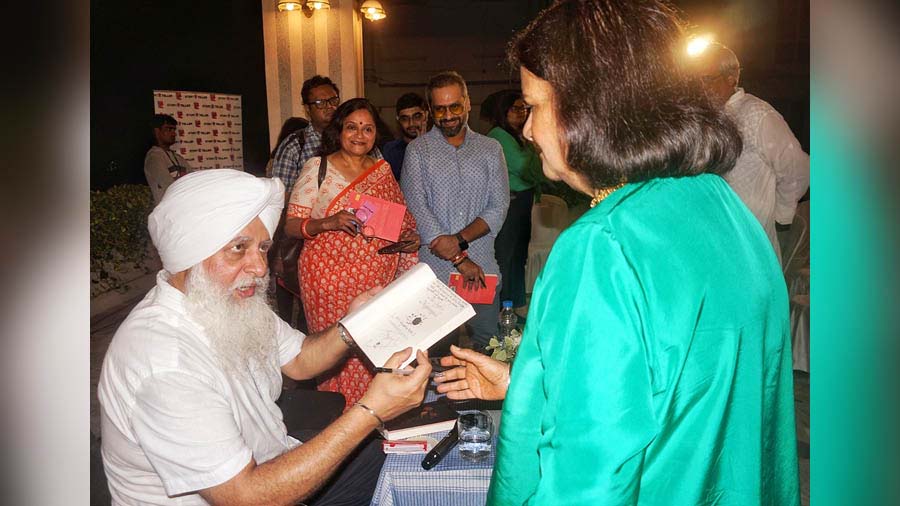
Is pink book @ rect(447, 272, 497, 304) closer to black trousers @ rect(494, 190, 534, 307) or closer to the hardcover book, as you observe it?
black trousers @ rect(494, 190, 534, 307)

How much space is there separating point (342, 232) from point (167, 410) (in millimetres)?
2005

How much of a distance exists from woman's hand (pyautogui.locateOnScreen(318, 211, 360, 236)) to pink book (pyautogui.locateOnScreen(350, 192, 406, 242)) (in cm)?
6

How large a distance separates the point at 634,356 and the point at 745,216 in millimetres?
390

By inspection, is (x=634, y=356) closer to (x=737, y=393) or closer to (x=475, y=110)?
(x=737, y=393)

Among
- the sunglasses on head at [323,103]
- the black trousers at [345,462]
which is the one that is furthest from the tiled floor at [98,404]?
the sunglasses on head at [323,103]

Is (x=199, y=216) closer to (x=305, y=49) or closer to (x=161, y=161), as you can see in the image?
(x=161, y=161)

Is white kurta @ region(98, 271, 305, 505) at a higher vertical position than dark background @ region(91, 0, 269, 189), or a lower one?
lower

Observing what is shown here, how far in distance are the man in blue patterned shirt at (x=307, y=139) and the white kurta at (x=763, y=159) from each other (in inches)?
94.4

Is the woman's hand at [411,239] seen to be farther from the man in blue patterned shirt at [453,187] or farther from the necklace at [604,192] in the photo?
the necklace at [604,192]

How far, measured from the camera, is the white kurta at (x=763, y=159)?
11.3 ft

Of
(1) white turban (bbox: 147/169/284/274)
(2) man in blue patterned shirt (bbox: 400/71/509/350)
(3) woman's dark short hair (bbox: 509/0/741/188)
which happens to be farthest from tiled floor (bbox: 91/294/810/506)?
(3) woman's dark short hair (bbox: 509/0/741/188)

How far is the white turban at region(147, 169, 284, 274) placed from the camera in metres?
1.71
